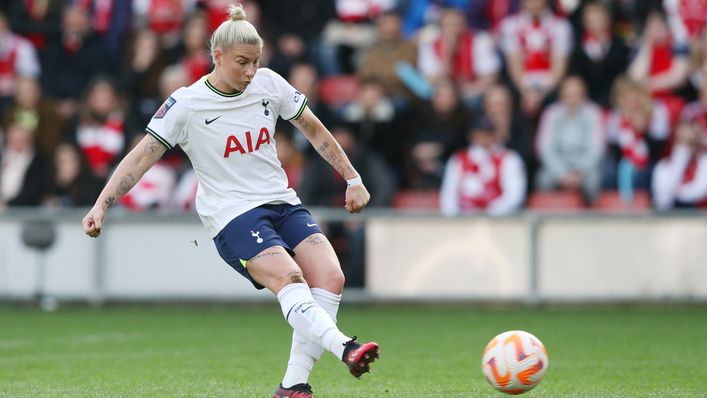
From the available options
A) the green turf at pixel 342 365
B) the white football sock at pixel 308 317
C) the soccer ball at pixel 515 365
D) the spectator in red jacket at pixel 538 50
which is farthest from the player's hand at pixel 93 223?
the spectator in red jacket at pixel 538 50

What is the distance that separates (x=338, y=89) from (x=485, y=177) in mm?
2888

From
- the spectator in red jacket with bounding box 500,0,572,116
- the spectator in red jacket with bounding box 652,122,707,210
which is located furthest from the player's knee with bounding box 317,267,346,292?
the spectator in red jacket with bounding box 500,0,572,116

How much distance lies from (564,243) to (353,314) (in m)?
2.55

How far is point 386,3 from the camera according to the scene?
58.5 feet

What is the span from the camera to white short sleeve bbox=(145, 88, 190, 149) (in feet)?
24.0

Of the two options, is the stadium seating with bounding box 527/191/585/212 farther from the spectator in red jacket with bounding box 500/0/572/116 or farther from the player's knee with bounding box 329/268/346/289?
the player's knee with bounding box 329/268/346/289

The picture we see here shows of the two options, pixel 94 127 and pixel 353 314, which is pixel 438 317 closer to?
pixel 353 314

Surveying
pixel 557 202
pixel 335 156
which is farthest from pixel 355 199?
pixel 557 202

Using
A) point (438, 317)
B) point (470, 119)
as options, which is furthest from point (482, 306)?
point (470, 119)

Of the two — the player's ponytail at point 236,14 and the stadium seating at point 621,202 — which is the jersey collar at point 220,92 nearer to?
the player's ponytail at point 236,14

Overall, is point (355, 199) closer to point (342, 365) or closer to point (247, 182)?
point (247, 182)

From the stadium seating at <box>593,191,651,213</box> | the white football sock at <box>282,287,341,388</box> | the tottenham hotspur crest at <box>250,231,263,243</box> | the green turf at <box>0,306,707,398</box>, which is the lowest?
the green turf at <box>0,306,707,398</box>

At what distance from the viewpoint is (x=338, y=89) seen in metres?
17.4

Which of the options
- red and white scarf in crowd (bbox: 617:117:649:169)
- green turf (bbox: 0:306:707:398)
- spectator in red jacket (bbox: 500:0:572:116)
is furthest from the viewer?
spectator in red jacket (bbox: 500:0:572:116)
